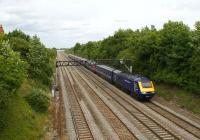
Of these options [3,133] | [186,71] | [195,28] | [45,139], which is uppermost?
[195,28]

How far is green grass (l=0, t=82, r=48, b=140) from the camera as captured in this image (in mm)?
21828

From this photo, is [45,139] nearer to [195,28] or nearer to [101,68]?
[195,28]

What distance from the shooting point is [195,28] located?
38719mm

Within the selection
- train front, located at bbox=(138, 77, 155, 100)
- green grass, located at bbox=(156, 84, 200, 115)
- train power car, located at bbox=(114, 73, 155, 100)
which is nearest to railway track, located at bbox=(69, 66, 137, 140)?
train power car, located at bbox=(114, 73, 155, 100)

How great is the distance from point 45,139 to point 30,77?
19.1m

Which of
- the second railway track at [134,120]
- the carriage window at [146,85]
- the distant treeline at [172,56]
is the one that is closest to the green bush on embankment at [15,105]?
the second railway track at [134,120]

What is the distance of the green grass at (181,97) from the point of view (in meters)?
35.1

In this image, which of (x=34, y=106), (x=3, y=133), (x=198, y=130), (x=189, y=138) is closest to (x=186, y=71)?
(x=198, y=130)

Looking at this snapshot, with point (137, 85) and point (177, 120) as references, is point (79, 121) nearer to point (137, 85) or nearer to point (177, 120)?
point (177, 120)

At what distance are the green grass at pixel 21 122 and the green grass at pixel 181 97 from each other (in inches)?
635

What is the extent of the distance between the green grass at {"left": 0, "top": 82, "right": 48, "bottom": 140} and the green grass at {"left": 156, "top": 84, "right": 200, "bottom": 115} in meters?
16.1

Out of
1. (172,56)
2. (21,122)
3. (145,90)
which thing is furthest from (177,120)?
(21,122)

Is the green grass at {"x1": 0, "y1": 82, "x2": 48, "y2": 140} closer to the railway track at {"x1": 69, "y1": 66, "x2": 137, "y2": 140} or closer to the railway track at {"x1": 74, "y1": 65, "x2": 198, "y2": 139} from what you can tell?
the railway track at {"x1": 69, "y1": 66, "x2": 137, "y2": 140}

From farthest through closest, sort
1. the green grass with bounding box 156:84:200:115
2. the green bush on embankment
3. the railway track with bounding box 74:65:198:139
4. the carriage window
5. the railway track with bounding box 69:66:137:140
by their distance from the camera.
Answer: the carriage window
the green grass with bounding box 156:84:200:115
the railway track with bounding box 69:66:137:140
the railway track with bounding box 74:65:198:139
the green bush on embankment
